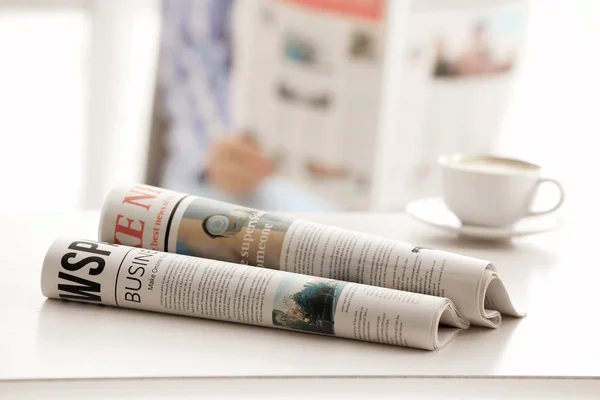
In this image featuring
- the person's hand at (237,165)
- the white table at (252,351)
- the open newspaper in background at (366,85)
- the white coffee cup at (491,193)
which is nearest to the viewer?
the white table at (252,351)

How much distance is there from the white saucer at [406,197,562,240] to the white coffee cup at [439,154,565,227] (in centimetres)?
1

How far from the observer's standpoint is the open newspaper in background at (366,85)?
159 cm

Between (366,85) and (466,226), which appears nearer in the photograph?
(466,226)

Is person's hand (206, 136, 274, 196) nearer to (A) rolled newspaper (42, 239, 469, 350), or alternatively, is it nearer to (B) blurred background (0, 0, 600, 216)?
(B) blurred background (0, 0, 600, 216)

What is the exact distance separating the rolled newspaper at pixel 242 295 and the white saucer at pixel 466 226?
25 cm

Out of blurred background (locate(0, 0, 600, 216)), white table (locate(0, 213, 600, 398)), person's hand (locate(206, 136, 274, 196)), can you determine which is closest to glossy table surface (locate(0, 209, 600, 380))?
white table (locate(0, 213, 600, 398))

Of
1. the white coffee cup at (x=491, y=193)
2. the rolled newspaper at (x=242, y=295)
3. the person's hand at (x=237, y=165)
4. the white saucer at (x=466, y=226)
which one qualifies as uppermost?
the white coffee cup at (x=491, y=193)

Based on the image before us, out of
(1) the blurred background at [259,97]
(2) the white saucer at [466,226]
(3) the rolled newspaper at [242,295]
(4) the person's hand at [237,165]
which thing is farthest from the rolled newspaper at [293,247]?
(4) the person's hand at [237,165]

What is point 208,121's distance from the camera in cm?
175

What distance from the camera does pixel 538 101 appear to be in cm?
213

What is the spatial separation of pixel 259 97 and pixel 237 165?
0.16m

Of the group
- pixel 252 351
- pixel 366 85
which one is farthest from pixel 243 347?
pixel 366 85

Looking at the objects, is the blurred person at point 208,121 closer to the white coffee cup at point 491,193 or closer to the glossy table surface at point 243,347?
the white coffee cup at point 491,193

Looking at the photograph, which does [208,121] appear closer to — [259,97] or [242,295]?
[259,97]
